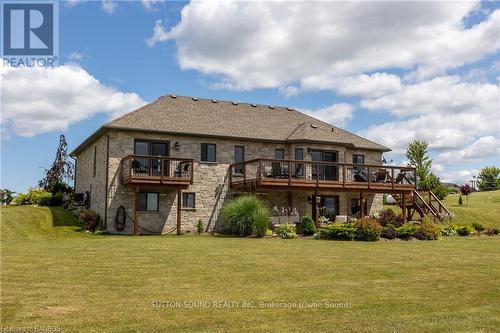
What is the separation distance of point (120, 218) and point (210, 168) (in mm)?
5486

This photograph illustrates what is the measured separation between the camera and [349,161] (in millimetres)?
32062

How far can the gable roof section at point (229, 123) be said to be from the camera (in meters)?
27.6

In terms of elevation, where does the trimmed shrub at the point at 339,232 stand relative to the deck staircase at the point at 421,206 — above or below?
below

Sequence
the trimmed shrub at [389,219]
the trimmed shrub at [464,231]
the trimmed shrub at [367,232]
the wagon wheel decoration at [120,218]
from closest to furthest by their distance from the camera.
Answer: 1. the trimmed shrub at [367,232]
2. the wagon wheel decoration at [120,218]
3. the trimmed shrub at [464,231]
4. the trimmed shrub at [389,219]

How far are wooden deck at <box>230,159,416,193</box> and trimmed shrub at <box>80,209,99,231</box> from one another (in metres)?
7.41

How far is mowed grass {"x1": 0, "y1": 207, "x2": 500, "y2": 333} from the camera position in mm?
7977

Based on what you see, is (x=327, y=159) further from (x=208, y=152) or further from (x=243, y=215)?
(x=243, y=215)

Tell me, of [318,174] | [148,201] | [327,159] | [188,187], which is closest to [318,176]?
[318,174]

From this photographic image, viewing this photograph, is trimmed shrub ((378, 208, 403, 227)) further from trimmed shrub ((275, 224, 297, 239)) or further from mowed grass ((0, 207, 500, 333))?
mowed grass ((0, 207, 500, 333))

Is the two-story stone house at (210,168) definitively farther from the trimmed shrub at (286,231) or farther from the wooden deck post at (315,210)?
the trimmed shrub at (286,231)

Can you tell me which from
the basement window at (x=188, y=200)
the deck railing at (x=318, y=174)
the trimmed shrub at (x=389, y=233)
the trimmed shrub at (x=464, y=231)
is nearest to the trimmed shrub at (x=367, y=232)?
the trimmed shrub at (x=389, y=233)

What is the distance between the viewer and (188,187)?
91.5 feet

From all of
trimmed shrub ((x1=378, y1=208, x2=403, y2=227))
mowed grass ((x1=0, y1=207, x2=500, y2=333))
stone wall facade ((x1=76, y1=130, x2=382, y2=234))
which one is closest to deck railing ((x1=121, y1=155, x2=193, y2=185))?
stone wall facade ((x1=76, y1=130, x2=382, y2=234))

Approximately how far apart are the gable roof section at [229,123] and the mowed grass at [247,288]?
11675 mm
